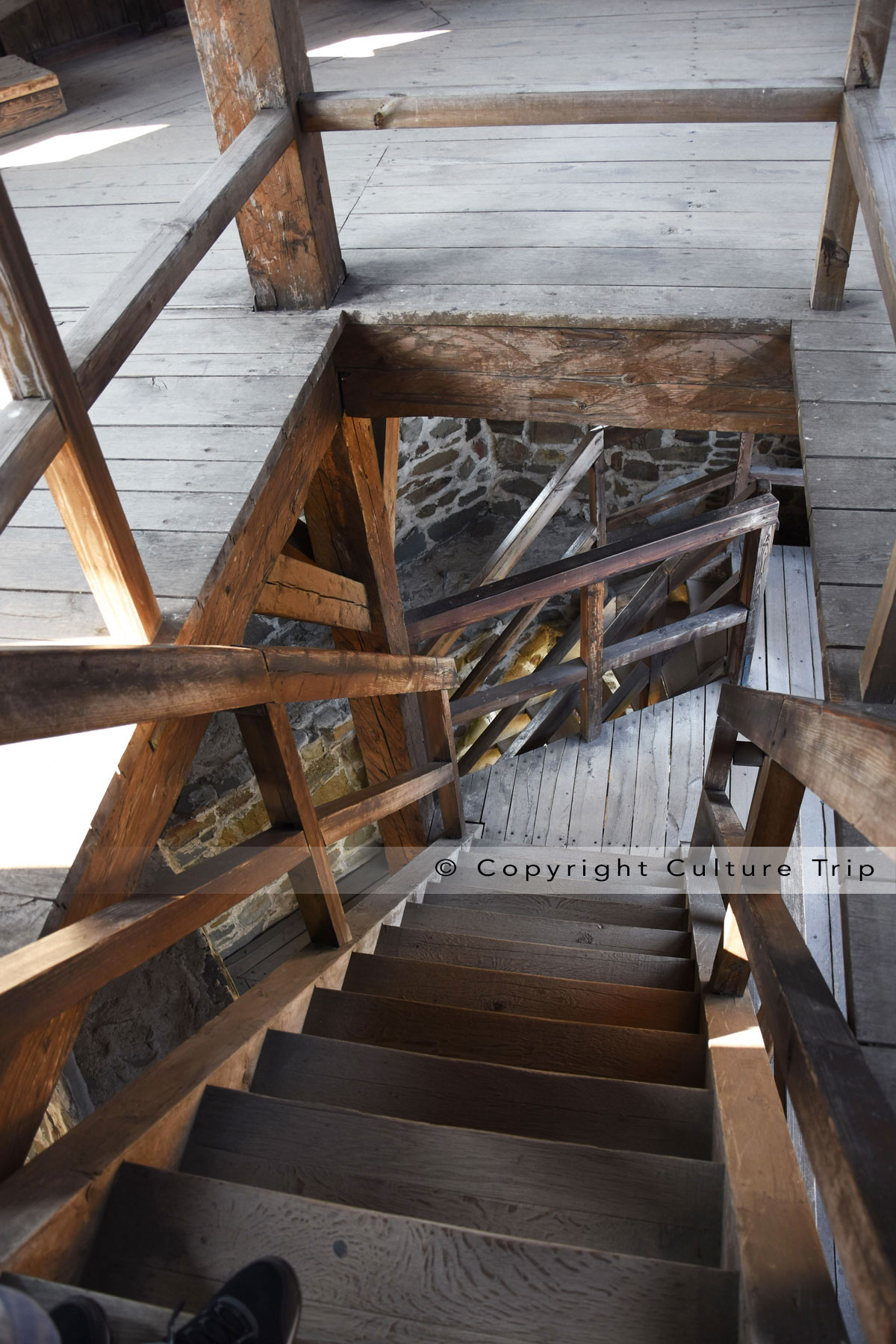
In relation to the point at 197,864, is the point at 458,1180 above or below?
below

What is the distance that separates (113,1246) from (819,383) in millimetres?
2262

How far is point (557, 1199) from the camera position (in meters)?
1.53

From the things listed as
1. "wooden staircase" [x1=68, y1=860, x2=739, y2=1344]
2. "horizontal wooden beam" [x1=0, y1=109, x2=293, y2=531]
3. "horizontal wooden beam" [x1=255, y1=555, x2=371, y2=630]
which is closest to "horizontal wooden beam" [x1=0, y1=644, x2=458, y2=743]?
"horizontal wooden beam" [x1=0, y1=109, x2=293, y2=531]

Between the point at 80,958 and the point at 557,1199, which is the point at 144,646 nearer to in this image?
the point at 80,958

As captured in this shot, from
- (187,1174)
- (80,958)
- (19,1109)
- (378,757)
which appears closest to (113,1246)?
(187,1174)

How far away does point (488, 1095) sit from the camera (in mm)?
1853

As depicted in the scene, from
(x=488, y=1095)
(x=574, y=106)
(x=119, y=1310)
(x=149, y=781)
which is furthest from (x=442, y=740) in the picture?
(x=119, y=1310)

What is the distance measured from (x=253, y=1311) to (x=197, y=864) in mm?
810

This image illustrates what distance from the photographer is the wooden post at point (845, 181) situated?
6.93ft

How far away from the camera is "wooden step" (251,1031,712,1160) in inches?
70.2

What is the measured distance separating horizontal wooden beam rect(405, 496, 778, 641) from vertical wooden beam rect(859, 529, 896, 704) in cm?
223

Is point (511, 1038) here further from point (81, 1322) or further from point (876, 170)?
point (876, 170)

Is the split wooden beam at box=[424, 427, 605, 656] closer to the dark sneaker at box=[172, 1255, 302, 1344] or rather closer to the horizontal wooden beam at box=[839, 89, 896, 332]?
the horizontal wooden beam at box=[839, 89, 896, 332]

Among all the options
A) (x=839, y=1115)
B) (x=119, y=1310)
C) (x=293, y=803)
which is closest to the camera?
(x=839, y=1115)
